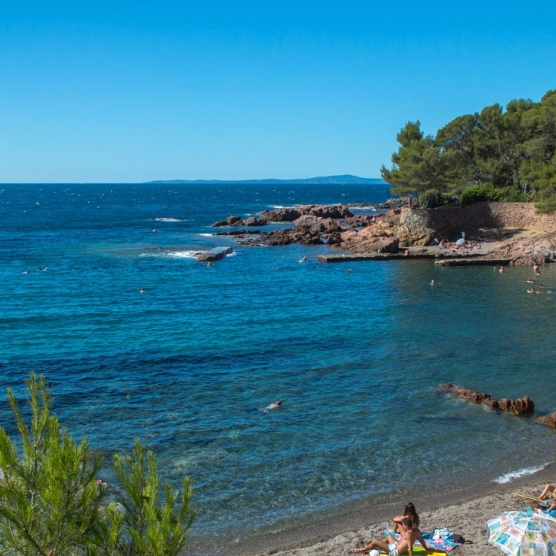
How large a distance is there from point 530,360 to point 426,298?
13.3 meters

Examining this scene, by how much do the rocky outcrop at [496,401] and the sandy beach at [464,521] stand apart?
4.21 metres

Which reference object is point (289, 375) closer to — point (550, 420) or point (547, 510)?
point (550, 420)

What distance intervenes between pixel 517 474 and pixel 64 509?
534 inches

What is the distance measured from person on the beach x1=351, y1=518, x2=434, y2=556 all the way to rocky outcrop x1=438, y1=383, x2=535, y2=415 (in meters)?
9.39

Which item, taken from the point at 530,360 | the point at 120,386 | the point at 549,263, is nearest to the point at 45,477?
the point at 120,386

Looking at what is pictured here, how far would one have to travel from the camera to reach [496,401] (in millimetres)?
21406

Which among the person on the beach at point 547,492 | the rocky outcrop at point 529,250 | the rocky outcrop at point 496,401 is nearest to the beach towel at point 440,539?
the person on the beach at point 547,492

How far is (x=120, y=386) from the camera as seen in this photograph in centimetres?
2394

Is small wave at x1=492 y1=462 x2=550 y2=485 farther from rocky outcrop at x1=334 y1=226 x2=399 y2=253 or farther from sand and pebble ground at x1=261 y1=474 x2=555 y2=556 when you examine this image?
rocky outcrop at x1=334 y1=226 x2=399 y2=253

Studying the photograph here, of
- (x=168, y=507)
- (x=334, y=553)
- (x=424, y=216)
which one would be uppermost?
(x=424, y=216)

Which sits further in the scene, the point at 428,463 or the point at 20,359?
the point at 20,359

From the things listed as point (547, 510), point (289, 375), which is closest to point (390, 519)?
point (547, 510)

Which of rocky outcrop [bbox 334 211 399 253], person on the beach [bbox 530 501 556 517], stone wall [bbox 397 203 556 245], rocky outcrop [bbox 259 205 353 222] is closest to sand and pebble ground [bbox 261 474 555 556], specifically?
person on the beach [bbox 530 501 556 517]

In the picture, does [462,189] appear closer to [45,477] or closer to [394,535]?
[394,535]
